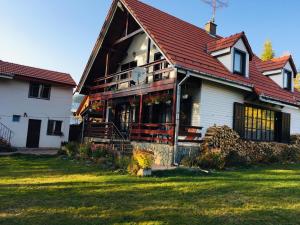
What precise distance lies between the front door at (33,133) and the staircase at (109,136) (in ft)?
16.2

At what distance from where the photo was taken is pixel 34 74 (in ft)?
73.5

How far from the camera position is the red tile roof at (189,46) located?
45.1 ft

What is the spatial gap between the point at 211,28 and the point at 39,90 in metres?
13.4

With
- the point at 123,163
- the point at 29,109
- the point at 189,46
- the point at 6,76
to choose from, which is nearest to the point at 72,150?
the point at 123,163

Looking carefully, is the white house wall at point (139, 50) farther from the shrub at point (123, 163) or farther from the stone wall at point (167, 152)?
the shrub at point (123, 163)

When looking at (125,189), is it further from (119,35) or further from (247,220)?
(119,35)

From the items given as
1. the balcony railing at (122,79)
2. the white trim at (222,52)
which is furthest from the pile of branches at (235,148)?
the white trim at (222,52)

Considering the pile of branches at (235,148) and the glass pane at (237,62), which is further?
the glass pane at (237,62)

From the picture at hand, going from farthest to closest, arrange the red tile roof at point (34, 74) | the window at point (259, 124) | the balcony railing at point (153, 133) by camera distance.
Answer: the red tile roof at point (34, 74)
the window at point (259, 124)
the balcony railing at point (153, 133)

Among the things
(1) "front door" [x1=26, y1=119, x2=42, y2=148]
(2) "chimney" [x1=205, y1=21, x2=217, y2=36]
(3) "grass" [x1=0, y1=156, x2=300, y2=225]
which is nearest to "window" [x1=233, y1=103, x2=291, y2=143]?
(3) "grass" [x1=0, y1=156, x2=300, y2=225]

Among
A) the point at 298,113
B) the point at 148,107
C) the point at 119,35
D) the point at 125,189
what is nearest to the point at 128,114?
the point at 148,107

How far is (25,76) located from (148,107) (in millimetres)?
9599

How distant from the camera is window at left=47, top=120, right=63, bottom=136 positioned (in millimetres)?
22984

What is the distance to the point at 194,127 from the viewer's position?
13.6 meters
